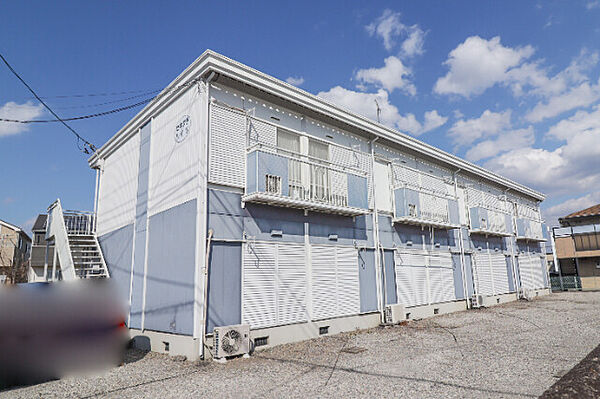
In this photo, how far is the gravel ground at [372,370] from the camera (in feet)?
19.1

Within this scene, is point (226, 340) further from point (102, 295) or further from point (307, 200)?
point (307, 200)

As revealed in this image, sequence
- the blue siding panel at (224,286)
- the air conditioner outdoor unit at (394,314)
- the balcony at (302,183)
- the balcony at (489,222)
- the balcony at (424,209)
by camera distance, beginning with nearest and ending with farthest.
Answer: the blue siding panel at (224,286) < the balcony at (302,183) < the air conditioner outdoor unit at (394,314) < the balcony at (424,209) < the balcony at (489,222)

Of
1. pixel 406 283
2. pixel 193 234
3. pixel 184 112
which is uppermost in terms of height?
pixel 184 112

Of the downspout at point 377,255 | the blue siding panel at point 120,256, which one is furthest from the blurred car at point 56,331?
the downspout at point 377,255

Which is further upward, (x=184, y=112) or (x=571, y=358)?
(x=184, y=112)

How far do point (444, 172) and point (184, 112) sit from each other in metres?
13.1

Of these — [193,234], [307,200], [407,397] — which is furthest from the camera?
[307,200]

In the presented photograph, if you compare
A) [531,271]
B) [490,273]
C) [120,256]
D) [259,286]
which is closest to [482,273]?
[490,273]

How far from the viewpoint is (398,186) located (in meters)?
14.3

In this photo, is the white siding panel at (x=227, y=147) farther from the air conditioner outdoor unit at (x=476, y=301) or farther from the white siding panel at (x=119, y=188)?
the air conditioner outdoor unit at (x=476, y=301)

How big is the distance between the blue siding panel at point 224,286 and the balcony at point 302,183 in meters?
1.43

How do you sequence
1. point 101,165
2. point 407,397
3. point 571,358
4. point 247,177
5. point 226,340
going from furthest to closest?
point 101,165 → point 247,177 → point 226,340 → point 571,358 → point 407,397

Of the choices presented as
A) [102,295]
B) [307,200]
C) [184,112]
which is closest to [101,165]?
[184,112]

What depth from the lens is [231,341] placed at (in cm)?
812
